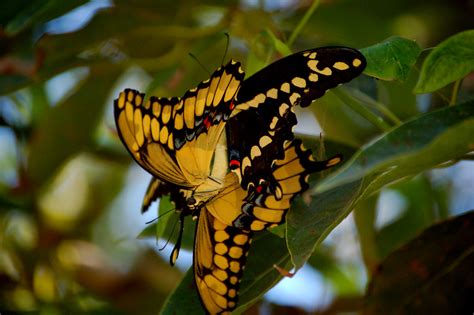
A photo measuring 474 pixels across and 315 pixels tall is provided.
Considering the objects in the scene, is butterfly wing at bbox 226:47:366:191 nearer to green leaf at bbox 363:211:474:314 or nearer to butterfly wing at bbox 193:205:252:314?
butterfly wing at bbox 193:205:252:314

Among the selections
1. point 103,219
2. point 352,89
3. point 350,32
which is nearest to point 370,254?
point 352,89

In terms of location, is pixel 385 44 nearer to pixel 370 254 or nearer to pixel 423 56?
pixel 423 56

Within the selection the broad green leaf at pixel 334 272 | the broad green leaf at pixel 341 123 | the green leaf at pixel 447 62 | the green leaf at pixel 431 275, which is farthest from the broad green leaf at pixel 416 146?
the broad green leaf at pixel 334 272

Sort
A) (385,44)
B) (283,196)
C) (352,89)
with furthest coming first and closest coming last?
(352,89)
(283,196)
(385,44)

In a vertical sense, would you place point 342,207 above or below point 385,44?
below

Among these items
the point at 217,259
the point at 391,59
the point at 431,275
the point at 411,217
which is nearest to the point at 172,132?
the point at 217,259

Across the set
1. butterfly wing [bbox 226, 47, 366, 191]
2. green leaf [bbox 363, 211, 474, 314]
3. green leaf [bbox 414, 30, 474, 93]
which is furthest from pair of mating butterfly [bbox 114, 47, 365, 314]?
green leaf [bbox 363, 211, 474, 314]

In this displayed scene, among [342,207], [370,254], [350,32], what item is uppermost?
[350,32]

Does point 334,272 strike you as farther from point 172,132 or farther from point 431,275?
point 172,132
